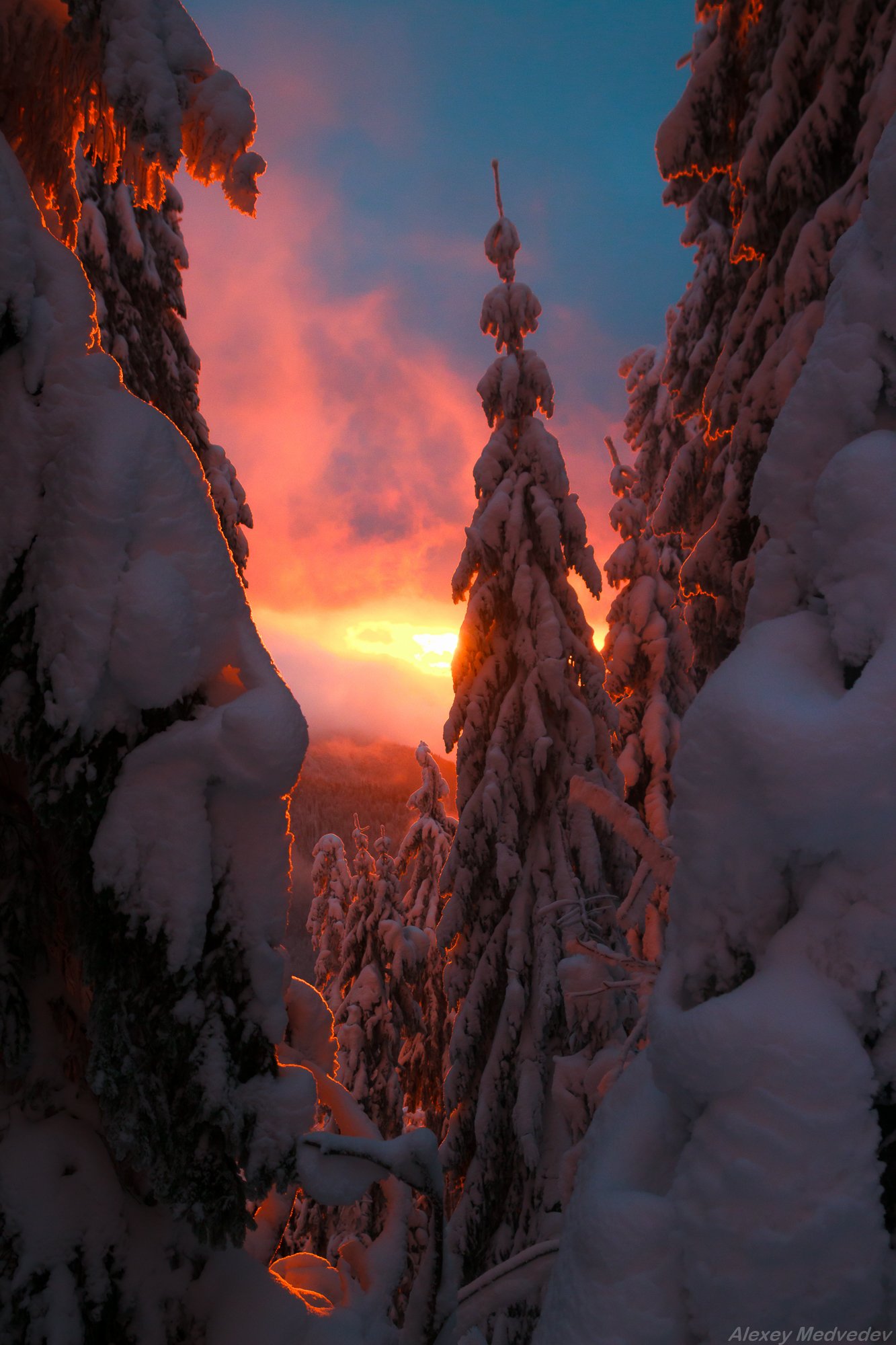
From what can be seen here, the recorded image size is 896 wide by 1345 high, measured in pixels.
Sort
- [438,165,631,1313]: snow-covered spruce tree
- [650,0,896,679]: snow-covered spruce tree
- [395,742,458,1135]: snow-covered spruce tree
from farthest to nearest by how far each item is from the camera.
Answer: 1. [395,742,458,1135]: snow-covered spruce tree
2. [438,165,631,1313]: snow-covered spruce tree
3. [650,0,896,679]: snow-covered spruce tree

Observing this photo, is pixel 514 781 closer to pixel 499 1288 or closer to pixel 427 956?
pixel 499 1288

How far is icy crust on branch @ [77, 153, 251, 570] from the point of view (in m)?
7.74

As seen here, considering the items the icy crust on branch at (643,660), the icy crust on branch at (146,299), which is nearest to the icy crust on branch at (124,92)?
the icy crust on branch at (146,299)

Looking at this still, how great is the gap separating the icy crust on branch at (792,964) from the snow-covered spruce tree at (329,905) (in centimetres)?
1962

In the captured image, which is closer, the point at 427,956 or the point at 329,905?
the point at 427,956

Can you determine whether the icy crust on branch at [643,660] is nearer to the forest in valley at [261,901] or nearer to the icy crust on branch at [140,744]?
the forest in valley at [261,901]

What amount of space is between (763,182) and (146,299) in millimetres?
7068

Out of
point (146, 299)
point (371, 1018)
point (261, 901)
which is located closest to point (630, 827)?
point (261, 901)

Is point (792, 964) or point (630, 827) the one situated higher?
point (630, 827)

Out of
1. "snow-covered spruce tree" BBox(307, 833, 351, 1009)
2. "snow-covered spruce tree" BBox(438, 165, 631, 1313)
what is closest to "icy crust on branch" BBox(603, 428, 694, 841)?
"snow-covered spruce tree" BBox(438, 165, 631, 1313)

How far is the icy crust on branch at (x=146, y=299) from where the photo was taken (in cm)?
774

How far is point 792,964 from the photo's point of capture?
1802 mm

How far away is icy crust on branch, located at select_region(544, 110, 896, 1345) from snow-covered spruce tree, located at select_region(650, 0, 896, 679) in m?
3.64

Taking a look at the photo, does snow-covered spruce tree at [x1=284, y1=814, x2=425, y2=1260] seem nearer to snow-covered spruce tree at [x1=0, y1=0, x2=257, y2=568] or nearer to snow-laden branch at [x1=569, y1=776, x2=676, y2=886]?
snow-laden branch at [x1=569, y1=776, x2=676, y2=886]
